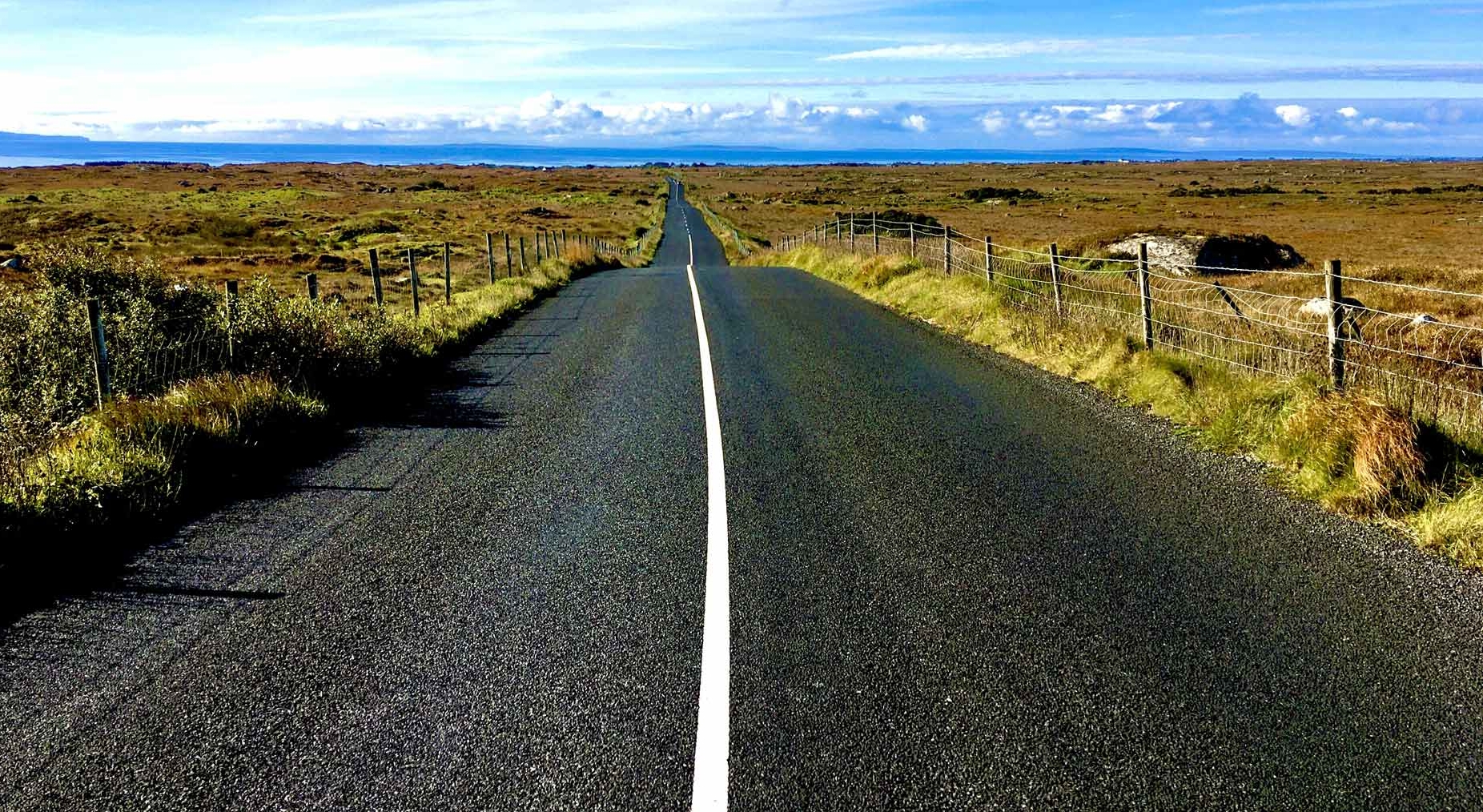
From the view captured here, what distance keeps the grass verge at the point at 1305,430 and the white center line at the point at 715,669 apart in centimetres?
366

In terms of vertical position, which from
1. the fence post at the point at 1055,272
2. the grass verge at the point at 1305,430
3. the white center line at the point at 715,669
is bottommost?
the white center line at the point at 715,669

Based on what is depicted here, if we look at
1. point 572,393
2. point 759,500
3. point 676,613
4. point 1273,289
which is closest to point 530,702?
point 676,613

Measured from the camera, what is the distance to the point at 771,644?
4473mm

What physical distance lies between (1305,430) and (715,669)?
196 inches

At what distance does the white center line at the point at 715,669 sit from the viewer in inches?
134

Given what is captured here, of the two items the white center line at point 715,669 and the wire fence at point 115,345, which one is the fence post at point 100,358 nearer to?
the wire fence at point 115,345

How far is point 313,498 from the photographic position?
698 cm

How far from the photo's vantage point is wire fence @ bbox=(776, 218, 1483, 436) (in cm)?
799

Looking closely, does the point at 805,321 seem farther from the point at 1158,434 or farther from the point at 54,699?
the point at 54,699

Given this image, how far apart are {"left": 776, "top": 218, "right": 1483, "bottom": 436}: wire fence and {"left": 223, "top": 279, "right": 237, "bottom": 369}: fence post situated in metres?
9.30

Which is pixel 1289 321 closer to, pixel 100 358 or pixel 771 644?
pixel 771 644

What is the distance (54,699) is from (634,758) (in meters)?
2.31

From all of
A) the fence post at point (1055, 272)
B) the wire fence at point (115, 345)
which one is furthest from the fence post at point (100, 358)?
the fence post at point (1055, 272)

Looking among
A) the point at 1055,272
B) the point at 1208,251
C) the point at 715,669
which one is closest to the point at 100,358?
the point at 715,669
